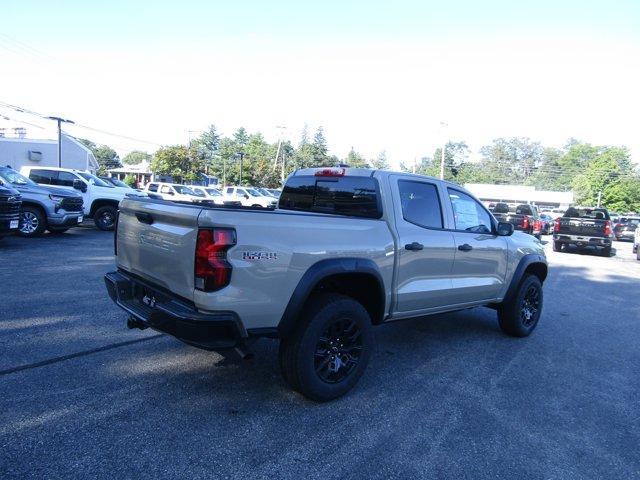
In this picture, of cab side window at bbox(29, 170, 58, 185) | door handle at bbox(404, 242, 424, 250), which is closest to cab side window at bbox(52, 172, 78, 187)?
cab side window at bbox(29, 170, 58, 185)

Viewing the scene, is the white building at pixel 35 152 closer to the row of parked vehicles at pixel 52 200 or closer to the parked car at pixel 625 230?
the row of parked vehicles at pixel 52 200

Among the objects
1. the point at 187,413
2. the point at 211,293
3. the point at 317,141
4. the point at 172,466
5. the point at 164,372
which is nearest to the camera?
the point at 172,466

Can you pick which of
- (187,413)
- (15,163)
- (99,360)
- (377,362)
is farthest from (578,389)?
(15,163)

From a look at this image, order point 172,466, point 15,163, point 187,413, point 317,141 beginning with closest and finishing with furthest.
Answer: point 172,466, point 187,413, point 15,163, point 317,141

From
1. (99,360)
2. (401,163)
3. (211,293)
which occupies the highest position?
(401,163)

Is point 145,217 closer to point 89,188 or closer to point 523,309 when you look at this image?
point 523,309

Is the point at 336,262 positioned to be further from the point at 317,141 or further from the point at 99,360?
the point at 317,141

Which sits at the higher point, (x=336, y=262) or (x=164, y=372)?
(x=336, y=262)

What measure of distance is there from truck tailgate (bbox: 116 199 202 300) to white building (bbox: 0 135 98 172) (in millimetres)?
Answer: 45585

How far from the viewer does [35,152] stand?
42938mm

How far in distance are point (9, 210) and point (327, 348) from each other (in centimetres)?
897

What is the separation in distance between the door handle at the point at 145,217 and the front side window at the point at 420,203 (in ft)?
7.29

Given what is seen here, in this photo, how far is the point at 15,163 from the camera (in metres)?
42.6

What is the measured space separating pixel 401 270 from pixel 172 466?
239 centimetres
